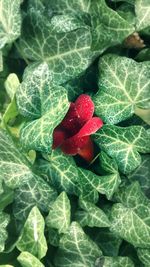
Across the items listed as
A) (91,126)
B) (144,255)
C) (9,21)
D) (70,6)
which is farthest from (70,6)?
(144,255)

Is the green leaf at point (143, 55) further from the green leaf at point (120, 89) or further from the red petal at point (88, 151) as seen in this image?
the red petal at point (88, 151)

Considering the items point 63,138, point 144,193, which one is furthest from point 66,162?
point 144,193

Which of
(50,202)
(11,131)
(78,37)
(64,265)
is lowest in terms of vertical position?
(64,265)

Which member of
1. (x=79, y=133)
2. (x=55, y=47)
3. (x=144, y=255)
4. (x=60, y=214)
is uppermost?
(x=55, y=47)

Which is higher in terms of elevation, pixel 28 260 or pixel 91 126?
pixel 91 126

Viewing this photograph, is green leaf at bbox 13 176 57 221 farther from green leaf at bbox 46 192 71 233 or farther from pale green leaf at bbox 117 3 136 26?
pale green leaf at bbox 117 3 136 26

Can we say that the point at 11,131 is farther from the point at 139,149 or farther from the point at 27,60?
the point at 139,149

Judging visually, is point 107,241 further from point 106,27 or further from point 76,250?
point 106,27

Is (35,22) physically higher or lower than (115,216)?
higher
